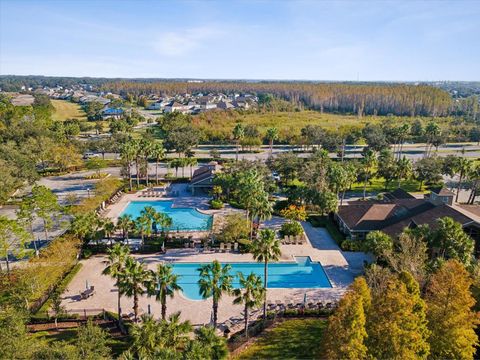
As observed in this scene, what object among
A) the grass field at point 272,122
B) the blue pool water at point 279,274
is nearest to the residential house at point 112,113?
the grass field at point 272,122

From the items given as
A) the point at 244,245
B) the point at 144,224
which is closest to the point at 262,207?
the point at 244,245

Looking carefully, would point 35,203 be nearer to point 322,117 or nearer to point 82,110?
point 322,117

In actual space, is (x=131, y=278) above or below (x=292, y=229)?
above

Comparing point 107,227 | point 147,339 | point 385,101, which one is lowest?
point 107,227

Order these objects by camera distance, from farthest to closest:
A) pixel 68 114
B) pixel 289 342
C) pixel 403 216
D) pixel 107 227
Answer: pixel 68 114 → pixel 403 216 → pixel 107 227 → pixel 289 342

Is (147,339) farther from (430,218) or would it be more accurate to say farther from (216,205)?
(216,205)

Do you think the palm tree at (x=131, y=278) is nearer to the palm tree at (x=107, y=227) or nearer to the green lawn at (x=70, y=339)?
the green lawn at (x=70, y=339)
